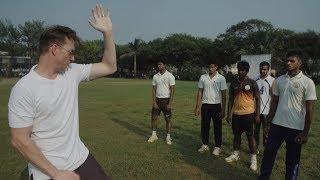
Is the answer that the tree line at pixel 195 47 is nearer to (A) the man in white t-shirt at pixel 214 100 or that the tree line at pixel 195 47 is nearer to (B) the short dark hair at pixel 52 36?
(A) the man in white t-shirt at pixel 214 100

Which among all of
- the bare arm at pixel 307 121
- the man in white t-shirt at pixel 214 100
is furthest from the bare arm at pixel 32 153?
the man in white t-shirt at pixel 214 100

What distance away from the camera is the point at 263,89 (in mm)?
8969

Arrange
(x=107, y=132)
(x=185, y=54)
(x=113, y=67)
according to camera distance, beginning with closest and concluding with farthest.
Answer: (x=113, y=67)
(x=107, y=132)
(x=185, y=54)

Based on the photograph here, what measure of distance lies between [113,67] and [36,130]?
0.97 m

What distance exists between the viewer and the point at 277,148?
236 inches

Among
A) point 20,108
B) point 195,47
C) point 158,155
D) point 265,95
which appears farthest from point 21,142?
point 195,47

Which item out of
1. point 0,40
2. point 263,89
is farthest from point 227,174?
point 0,40

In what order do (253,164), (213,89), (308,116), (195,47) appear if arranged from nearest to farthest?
1. (308,116)
2. (253,164)
3. (213,89)
4. (195,47)

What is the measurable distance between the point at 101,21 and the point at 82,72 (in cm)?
47

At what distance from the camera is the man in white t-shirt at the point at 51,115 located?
2.75m

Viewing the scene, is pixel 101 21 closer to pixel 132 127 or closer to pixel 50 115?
pixel 50 115

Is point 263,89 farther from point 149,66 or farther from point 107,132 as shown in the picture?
point 149,66

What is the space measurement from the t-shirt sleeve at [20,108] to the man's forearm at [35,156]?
0.13 meters

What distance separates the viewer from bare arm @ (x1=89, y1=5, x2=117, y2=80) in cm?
339
